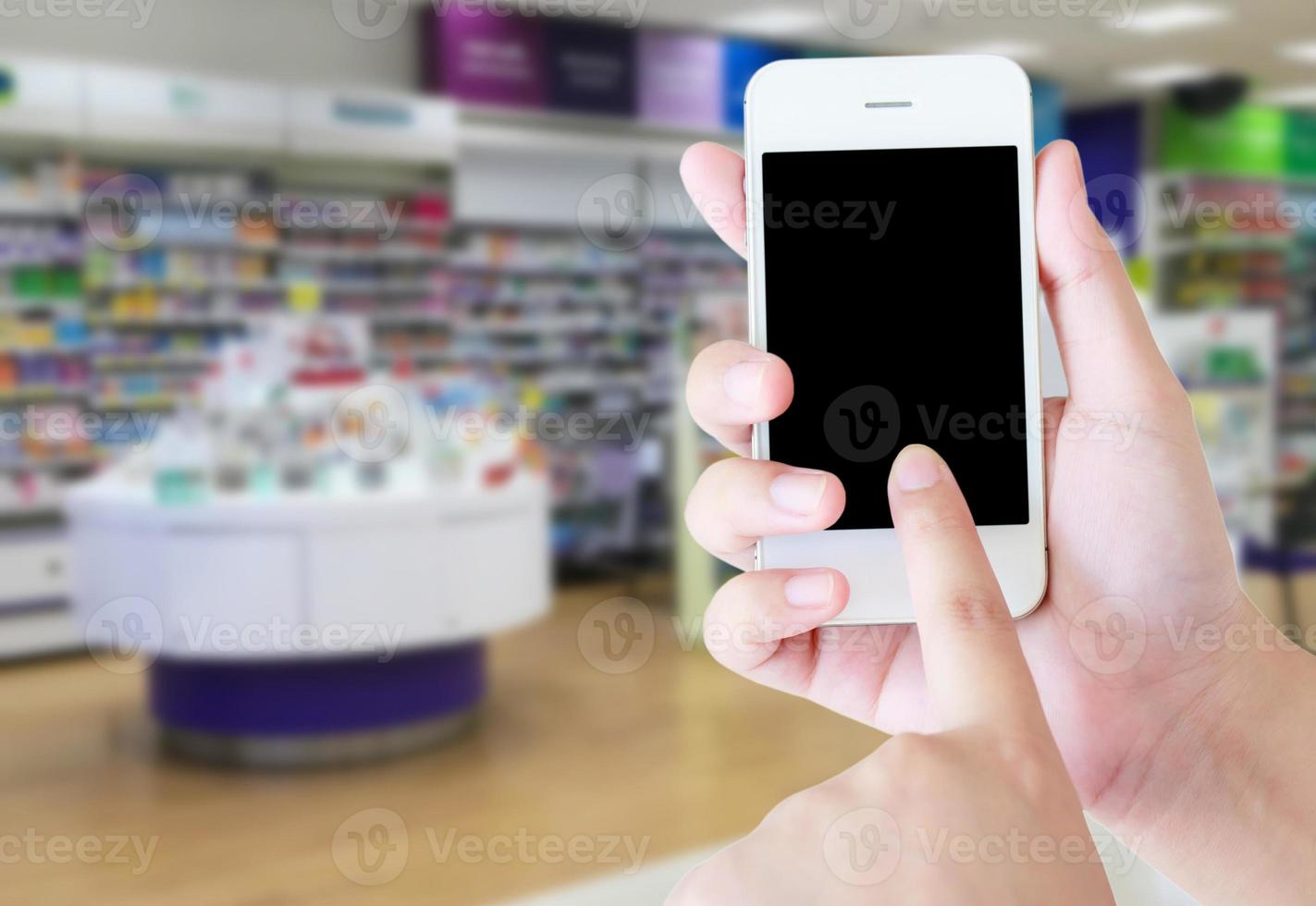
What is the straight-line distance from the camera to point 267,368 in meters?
3.85

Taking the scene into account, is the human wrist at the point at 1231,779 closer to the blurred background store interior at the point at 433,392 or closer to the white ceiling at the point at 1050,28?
the blurred background store interior at the point at 433,392

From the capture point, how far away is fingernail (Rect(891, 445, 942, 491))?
485 millimetres

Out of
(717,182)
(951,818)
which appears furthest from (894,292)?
(951,818)

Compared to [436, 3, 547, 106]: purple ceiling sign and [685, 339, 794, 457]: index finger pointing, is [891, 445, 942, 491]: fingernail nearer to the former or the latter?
[685, 339, 794, 457]: index finger pointing

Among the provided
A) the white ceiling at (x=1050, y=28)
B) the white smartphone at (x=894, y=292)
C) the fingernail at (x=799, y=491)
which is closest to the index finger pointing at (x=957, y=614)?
the fingernail at (x=799, y=491)

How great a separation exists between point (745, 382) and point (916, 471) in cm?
29

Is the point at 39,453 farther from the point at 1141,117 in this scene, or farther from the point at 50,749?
the point at 1141,117

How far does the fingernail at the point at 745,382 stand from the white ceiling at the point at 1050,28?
5.85 m

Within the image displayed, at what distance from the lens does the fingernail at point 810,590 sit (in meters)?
0.76

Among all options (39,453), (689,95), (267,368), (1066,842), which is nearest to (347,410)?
(267,368)

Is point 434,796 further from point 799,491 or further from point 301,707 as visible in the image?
point 799,491

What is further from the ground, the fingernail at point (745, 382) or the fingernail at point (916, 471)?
the fingernail at point (745, 382)

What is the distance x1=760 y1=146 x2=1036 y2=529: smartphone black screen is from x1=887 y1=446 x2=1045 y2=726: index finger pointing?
35 cm

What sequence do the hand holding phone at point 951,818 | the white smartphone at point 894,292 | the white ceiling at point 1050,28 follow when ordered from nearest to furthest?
the hand holding phone at point 951,818 → the white smartphone at point 894,292 → the white ceiling at point 1050,28
